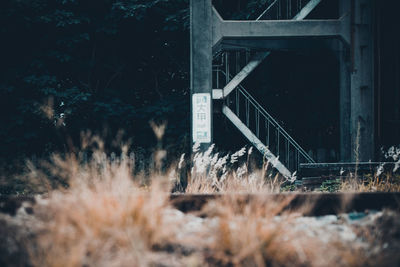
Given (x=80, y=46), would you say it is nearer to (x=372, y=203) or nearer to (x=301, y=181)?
(x=301, y=181)

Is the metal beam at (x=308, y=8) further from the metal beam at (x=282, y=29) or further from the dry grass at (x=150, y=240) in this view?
the dry grass at (x=150, y=240)

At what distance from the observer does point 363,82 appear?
263 inches

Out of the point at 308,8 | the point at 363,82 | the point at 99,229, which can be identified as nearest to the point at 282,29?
the point at 308,8

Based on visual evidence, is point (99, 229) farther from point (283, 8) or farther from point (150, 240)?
point (283, 8)

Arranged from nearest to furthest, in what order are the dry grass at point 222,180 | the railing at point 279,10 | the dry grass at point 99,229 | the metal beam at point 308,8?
1. the dry grass at point 99,229
2. the dry grass at point 222,180
3. the metal beam at point 308,8
4. the railing at point 279,10

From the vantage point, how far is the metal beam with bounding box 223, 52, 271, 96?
7535mm

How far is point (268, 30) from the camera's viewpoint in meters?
6.44

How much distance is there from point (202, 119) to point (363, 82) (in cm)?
304

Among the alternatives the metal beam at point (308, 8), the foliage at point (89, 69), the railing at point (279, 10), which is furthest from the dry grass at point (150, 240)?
the foliage at point (89, 69)

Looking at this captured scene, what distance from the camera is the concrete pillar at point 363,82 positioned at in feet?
21.6

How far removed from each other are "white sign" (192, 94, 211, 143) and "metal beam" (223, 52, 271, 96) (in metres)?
1.30

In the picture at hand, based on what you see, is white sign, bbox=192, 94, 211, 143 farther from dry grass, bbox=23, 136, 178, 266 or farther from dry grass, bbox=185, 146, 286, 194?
dry grass, bbox=23, 136, 178, 266

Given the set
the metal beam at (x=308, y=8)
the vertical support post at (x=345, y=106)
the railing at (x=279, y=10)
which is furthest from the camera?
the railing at (x=279, y=10)

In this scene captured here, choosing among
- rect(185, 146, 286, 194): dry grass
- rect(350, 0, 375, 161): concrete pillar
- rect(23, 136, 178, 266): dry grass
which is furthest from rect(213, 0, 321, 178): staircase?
rect(23, 136, 178, 266): dry grass
